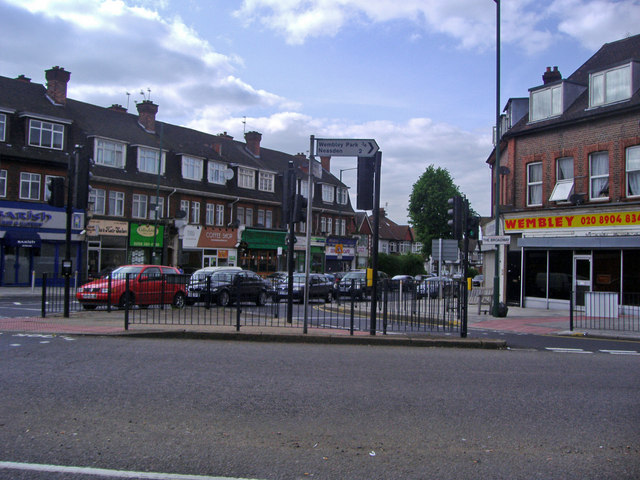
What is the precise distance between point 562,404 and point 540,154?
19.6m

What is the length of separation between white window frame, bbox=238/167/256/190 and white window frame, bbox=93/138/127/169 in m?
11.2

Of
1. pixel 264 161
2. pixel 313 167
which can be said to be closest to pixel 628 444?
pixel 313 167

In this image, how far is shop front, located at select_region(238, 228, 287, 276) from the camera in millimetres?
48312

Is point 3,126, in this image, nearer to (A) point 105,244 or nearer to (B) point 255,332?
(A) point 105,244

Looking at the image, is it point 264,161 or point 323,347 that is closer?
point 323,347

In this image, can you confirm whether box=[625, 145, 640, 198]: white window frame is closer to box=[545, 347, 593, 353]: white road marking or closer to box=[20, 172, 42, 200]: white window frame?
box=[545, 347, 593, 353]: white road marking

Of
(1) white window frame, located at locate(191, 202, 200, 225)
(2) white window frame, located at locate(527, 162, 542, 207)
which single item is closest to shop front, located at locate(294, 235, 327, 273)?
(1) white window frame, located at locate(191, 202, 200, 225)

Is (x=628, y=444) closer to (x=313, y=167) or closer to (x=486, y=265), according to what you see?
(x=313, y=167)

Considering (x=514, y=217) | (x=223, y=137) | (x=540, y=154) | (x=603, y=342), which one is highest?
(x=223, y=137)

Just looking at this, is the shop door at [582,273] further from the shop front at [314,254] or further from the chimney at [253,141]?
the chimney at [253,141]

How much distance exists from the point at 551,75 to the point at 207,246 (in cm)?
→ 2777

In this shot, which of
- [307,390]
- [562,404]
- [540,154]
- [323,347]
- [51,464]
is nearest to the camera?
[51,464]

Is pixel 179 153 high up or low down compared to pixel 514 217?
up

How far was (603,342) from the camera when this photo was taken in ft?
46.7
